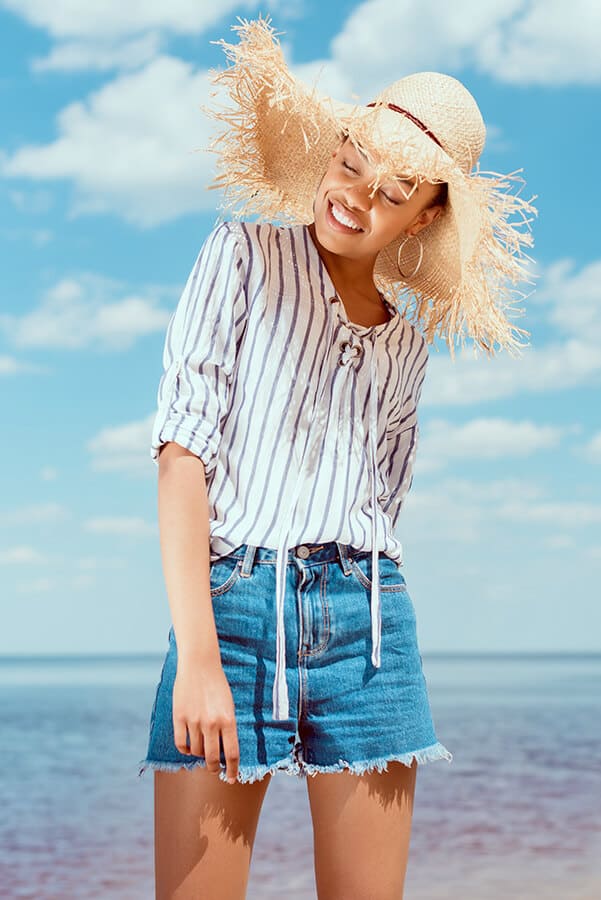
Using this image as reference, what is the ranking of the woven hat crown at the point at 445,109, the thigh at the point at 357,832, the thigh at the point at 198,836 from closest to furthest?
the thigh at the point at 198,836
the thigh at the point at 357,832
the woven hat crown at the point at 445,109

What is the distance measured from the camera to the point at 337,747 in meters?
1.71

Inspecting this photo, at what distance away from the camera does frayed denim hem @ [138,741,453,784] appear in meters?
1.63

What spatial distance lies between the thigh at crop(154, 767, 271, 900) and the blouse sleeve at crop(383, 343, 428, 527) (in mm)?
617

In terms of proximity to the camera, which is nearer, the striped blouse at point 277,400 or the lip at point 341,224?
the striped blouse at point 277,400

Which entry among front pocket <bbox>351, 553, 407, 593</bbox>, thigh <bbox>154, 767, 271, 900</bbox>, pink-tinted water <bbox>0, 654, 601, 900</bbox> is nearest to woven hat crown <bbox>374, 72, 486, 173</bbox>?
front pocket <bbox>351, 553, 407, 593</bbox>

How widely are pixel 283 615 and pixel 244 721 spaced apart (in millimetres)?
164

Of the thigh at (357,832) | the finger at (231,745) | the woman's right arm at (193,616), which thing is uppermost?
the woman's right arm at (193,616)

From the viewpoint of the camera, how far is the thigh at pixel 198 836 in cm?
162

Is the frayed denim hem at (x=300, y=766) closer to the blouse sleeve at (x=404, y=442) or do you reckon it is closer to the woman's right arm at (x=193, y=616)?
the woman's right arm at (x=193, y=616)

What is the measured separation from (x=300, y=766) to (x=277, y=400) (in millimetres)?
564

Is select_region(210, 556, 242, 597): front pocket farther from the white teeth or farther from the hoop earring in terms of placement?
the hoop earring

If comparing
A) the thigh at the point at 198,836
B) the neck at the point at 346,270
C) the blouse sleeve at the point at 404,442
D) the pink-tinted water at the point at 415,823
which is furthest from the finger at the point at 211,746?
the pink-tinted water at the point at 415,823

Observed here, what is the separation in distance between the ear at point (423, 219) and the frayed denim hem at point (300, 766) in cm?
88

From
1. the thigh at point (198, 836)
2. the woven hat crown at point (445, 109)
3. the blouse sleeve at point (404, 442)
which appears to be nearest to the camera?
the thigh at point (198, 836)
